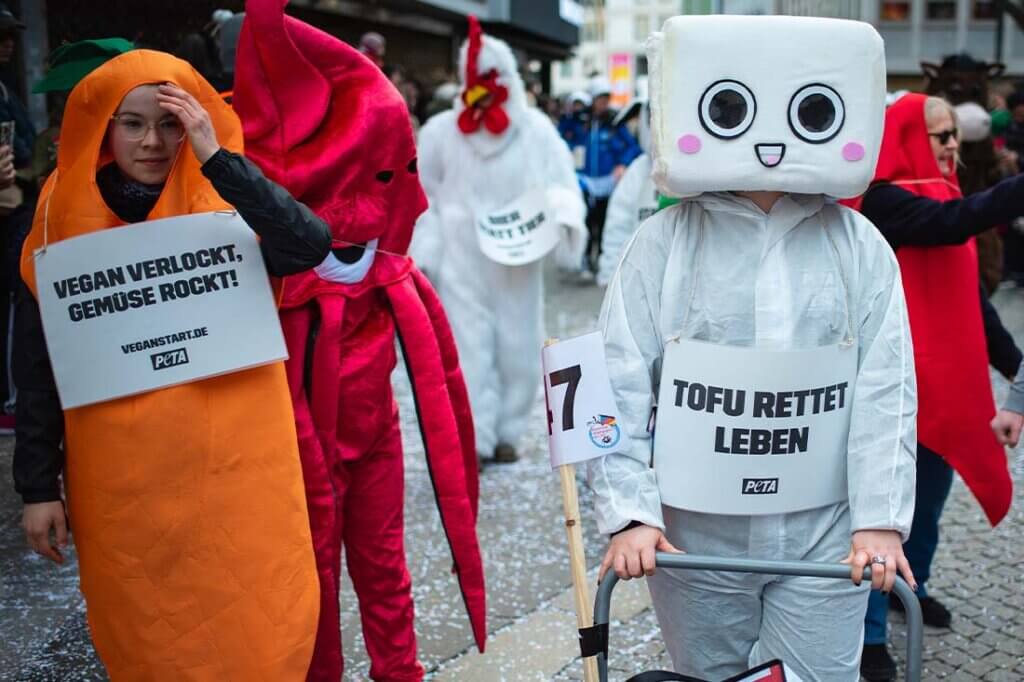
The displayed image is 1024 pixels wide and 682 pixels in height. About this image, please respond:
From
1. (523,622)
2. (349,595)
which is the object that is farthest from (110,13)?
(523,622)

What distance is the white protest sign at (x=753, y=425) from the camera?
87.5 inches

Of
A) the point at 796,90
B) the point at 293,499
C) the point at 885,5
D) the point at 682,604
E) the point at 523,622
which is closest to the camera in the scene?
the point at 796,90

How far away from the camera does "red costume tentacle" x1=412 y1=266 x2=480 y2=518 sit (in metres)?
3.22

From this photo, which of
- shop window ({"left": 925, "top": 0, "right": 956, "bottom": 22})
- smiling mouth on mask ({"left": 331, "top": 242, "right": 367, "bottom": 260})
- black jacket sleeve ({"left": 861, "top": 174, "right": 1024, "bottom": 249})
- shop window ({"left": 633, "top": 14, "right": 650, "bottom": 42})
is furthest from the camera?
shop window ({"left": 633, "top": 14, "right": 650, "bottom": 42})

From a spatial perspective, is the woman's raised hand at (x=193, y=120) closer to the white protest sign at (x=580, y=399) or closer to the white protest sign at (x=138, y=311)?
the white protest sign at (x=138, y=311)

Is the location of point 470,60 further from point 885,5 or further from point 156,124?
point 885,5

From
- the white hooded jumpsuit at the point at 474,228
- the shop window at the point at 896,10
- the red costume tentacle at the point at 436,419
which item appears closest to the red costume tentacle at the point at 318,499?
the red costume tentacle at the point at 436,419

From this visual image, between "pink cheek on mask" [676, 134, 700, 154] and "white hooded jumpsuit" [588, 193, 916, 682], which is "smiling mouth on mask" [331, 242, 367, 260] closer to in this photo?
"white hooded jumpsuit" [588, 193, 916, 682]

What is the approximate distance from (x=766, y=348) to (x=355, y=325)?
1.20 metres

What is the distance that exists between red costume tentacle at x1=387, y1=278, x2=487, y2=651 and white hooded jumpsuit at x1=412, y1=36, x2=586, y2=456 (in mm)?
2377

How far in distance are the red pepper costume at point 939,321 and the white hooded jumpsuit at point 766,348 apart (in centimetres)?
126

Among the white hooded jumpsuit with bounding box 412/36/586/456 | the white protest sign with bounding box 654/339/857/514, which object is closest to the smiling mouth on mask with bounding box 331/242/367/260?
the white protest sign with bounding box 654/339/857/514

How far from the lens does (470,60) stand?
219 inches

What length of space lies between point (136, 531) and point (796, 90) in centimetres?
168
